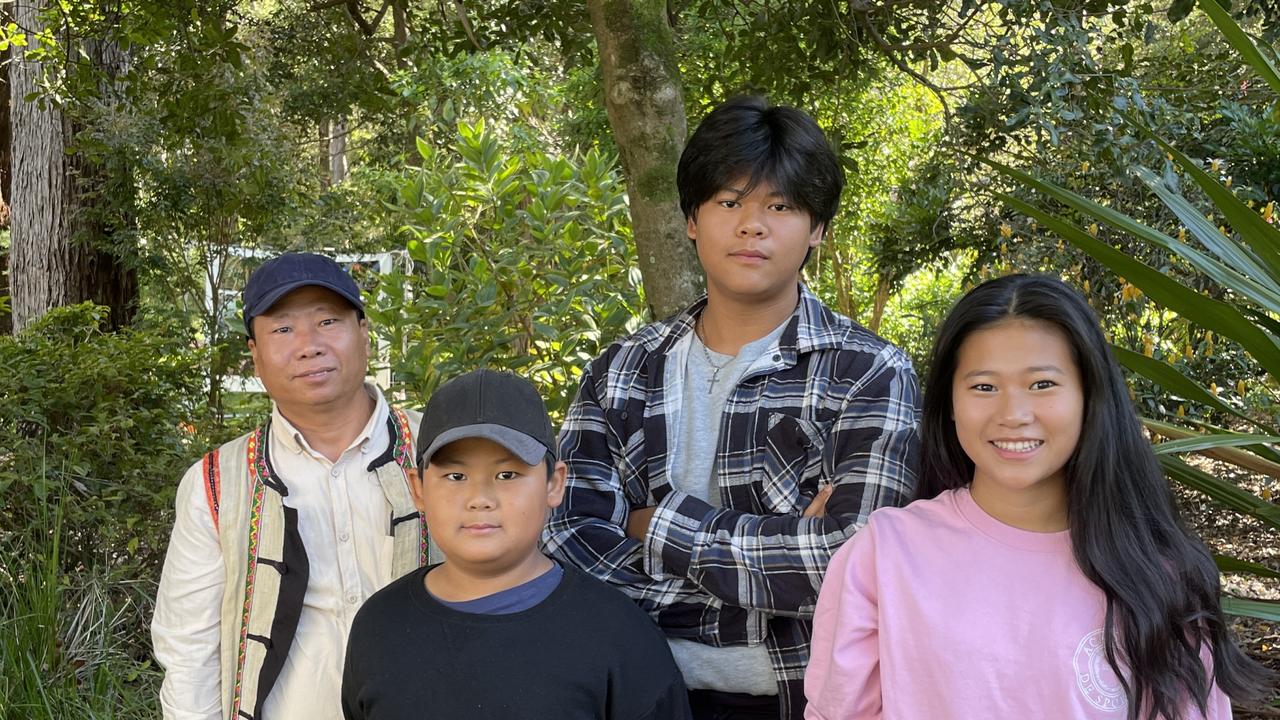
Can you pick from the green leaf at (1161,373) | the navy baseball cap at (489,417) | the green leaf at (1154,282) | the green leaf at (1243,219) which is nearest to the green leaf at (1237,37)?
the green leaf at (1243,219)

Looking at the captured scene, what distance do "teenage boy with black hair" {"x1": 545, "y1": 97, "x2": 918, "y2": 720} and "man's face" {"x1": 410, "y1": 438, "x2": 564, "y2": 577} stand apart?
187 millimetres

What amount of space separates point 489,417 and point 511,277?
2654 mm

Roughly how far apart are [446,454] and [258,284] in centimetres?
58

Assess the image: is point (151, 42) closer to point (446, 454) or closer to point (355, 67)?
point (355, 67)

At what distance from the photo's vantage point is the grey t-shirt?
208cm

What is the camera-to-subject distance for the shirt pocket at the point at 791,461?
2.13 m

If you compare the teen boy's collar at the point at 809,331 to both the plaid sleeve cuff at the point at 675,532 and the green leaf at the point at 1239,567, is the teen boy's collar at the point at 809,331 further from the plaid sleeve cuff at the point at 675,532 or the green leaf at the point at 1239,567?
the green leaf at the point at 1239,567

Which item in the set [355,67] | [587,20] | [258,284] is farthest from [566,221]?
[258,284]

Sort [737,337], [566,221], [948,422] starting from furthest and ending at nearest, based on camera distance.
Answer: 1. [566,221]
2. [737,337]
3. [948,422]

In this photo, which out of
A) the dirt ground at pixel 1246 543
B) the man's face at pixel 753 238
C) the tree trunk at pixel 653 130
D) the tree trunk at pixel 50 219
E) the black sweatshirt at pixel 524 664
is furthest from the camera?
the tree trunk at pixel 50 219

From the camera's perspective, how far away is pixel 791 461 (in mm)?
2133

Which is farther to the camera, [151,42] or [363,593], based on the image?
[151,42]

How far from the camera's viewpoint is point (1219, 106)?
555cm

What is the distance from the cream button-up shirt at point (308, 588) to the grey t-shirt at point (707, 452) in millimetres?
612
